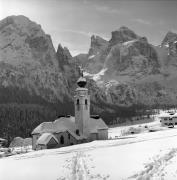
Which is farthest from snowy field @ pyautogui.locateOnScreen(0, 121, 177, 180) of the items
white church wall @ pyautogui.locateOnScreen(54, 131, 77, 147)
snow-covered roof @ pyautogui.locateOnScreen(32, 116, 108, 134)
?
snow-covered roof @ pyautogui.locateOnScreen(32, 116, 108, 134)

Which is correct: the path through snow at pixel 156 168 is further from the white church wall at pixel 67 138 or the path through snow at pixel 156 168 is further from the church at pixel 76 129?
the white church wall at pixel 67 138

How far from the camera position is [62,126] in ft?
324

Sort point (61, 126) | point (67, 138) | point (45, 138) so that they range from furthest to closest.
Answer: point (61, 126)
point (67, 138)
point (45, 138)

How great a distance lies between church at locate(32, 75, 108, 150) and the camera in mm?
96562

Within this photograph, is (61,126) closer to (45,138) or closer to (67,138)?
(67,138)

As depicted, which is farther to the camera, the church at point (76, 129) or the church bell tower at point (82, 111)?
the church bell tower at point (82, 111)

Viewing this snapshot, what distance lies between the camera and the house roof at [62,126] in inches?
3848

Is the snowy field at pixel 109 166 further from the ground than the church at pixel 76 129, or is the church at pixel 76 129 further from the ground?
the church at pixel 76 129

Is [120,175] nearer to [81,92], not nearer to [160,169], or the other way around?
[160,169]

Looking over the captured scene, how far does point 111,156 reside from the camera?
48.3m

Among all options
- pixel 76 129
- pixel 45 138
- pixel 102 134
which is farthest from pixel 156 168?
pixel 102 134

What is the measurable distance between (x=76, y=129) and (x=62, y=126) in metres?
4.33

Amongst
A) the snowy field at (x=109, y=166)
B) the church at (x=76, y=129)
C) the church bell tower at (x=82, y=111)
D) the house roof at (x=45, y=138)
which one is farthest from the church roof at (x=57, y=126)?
the snowy field at (x=109, y=166)

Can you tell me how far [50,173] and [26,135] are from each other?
493 feet
